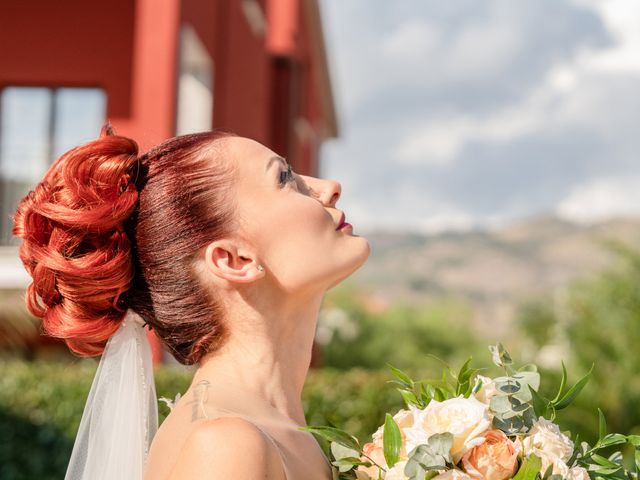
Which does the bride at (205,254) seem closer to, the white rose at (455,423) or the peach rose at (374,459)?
the peach rose at (374,459)

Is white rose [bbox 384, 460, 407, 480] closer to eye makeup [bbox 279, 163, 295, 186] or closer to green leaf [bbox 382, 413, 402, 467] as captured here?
green leaf [bbox 382, 413, 402, 467]

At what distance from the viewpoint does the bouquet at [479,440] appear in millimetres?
1894

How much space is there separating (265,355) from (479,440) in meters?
0.50

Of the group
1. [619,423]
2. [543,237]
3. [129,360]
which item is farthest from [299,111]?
[543,237]

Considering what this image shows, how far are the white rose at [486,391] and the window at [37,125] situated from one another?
33.0 feet

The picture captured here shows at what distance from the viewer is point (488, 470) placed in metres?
1.89

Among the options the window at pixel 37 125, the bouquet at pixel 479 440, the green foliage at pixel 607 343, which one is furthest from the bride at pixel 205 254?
the window at pixel 37 125

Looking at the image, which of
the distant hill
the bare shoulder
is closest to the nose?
the bare shoulder

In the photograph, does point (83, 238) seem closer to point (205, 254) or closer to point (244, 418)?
point (205, 254)

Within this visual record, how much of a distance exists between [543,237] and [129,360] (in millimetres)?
140229

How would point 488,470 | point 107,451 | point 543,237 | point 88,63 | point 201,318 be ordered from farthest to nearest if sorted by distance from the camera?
point 543,237 → point 88,63 → point 107,451 → point 201,318 → point 488,470

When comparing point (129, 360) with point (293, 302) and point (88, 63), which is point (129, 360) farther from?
point (88, 63)

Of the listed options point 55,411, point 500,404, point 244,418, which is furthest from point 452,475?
point 55,411

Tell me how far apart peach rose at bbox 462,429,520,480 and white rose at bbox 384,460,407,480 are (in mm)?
126
